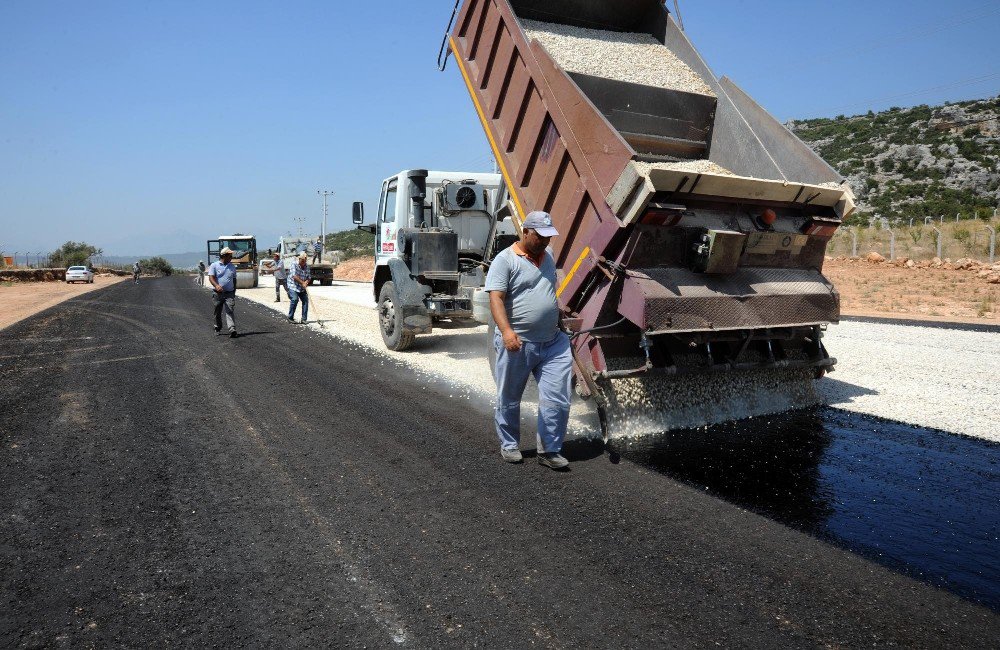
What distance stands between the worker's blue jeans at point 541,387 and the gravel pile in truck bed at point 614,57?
3093 mm

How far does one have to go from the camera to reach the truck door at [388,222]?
9.78 metres

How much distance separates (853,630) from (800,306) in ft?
10.3

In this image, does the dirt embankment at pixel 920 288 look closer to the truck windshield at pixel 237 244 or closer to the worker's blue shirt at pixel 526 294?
the worker's blue shirt at pixel 526 294

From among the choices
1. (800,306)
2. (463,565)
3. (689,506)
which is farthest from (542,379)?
(800,306)

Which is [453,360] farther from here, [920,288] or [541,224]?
[920,288]

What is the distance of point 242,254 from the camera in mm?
29812

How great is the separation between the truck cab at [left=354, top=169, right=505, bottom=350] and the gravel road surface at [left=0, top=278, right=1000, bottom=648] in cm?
356

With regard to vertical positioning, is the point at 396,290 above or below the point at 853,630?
above

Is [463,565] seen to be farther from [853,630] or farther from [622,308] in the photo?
[622,308]

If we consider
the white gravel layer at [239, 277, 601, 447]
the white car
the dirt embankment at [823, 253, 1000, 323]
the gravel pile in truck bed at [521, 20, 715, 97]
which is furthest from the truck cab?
the white car

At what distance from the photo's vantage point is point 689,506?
3607 mm

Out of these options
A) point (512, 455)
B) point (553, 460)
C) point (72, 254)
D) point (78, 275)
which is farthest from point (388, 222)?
point (72, 254)

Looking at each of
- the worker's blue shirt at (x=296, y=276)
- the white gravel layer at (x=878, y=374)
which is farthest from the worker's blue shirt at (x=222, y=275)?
the worker's blue shirt at (x=296, y=276)

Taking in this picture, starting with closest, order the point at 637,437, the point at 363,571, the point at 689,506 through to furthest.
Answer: the point at 363,571 < the point at 689,506 < the point at 637,437
